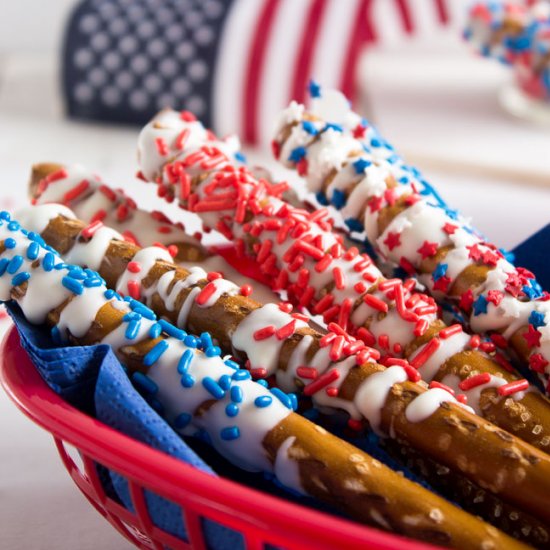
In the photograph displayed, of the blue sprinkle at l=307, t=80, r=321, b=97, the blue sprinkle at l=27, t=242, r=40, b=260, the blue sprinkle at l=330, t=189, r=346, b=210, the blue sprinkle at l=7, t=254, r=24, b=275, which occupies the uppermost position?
the blue sprinkle at l=307, t=80, r=321, b=97

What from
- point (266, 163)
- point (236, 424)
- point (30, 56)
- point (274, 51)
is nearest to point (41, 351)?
point (236, 424)

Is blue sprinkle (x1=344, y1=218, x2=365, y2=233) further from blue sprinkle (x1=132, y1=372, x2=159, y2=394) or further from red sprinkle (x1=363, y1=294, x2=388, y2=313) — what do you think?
blue sprinkle (x1=132, y1=372, x2=159, y2=394)

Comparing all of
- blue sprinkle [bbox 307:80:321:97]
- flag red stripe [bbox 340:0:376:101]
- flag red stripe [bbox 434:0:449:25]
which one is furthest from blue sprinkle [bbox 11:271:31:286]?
flag red stripe [bbox 434:0:449:25]

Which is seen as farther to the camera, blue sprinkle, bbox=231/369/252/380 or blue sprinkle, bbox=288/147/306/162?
blue sprinkle, bbox=288/147/306/162

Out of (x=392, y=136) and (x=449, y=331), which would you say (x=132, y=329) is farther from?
(x=392, y=136)

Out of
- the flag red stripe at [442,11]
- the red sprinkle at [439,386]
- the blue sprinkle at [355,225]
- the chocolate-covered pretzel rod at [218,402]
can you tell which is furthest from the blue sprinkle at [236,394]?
the flag red stripe at [442,11]

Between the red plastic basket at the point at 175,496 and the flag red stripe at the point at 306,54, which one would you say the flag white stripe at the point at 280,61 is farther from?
the red plastic basket at the point at 175,496

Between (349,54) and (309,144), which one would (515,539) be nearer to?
(309,144)
